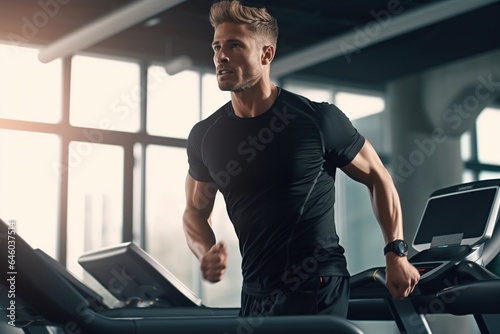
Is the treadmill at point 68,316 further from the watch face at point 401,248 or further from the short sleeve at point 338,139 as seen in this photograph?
the short sleeve at point 338,139

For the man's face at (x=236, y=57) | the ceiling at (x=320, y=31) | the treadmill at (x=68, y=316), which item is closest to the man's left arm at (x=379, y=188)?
the man's face at (x=236, y=57)

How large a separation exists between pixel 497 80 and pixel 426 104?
738mm

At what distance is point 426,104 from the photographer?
791 cm

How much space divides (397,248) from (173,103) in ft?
19.0

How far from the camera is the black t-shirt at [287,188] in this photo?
180cm

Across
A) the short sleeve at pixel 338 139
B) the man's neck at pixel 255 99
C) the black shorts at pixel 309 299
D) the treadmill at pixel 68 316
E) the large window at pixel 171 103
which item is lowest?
the black shorts at pixel 309 299

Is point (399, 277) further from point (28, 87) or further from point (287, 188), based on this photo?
point (28, 87)

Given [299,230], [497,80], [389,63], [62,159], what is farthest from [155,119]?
[299,230]

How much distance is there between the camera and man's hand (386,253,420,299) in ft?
5.69

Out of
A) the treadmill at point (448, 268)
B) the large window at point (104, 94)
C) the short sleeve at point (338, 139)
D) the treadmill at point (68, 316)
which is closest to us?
the treadmill at point (68, 316)

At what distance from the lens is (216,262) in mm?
1563

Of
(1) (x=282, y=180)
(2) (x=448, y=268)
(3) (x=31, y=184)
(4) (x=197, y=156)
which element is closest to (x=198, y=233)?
(4) (x=197, y=156)

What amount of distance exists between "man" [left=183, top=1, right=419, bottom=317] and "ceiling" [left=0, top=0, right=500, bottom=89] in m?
4.12

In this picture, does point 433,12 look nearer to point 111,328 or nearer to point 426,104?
point 426,104
